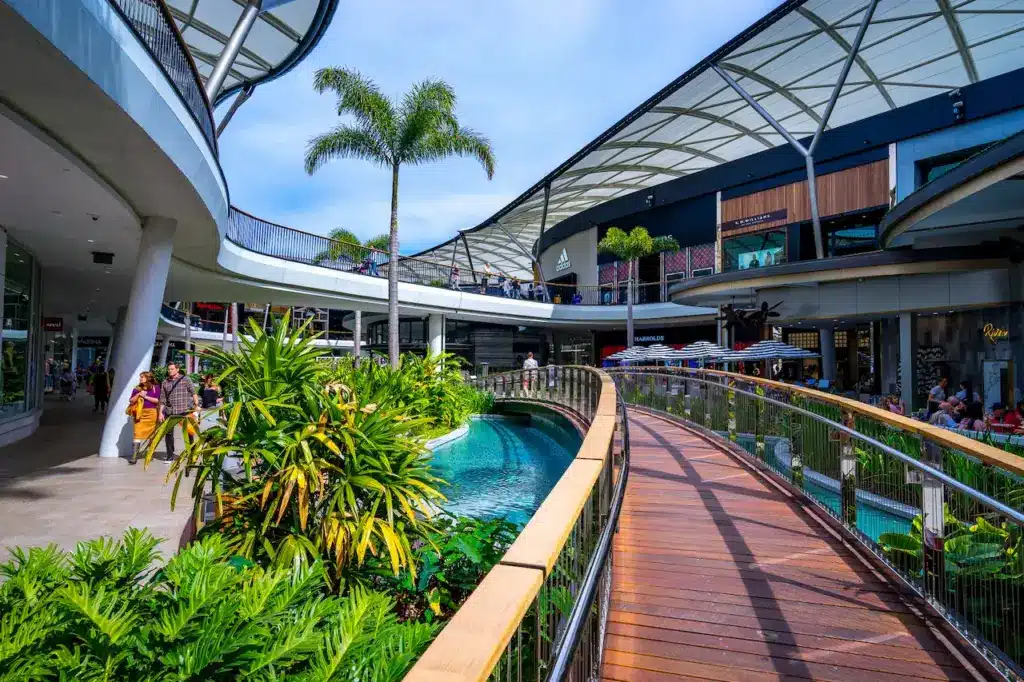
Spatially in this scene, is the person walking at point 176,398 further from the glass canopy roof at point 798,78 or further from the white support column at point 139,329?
the glass canopy roof at point 798,78

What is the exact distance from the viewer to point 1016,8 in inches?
770

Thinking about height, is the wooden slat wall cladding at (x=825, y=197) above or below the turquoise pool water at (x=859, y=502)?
above

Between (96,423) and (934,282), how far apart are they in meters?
23.0

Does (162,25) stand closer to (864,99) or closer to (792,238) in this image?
(792,238)

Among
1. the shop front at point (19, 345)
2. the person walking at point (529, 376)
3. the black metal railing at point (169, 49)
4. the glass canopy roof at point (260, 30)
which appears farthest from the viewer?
the person walking at point (529, 376)

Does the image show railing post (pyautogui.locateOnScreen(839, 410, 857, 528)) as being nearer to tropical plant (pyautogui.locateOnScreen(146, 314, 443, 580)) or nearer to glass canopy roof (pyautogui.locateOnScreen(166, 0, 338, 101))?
tropical plant (pyautogui.locateOnScreen(146, 314, 443, 580))

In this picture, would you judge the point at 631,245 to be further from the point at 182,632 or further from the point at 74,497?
the point at 182,632

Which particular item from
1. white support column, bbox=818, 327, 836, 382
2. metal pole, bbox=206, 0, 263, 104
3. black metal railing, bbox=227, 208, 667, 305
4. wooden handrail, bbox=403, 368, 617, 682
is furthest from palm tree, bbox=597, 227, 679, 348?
wooden handrail, bbox=403, 368, 617, 682

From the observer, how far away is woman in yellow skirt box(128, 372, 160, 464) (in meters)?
9.72

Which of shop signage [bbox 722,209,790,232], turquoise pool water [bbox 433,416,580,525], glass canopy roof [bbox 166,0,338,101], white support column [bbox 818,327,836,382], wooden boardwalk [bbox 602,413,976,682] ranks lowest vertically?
turquoise pool water [bbox 433,416,580,525]

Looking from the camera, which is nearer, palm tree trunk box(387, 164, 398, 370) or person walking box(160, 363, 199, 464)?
person walking box(160, 363, 199, 464)

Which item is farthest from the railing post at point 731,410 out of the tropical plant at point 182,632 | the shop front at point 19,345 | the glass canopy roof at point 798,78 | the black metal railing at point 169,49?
the glass canopy roof at point 798,78

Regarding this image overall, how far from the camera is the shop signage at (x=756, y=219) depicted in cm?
2746

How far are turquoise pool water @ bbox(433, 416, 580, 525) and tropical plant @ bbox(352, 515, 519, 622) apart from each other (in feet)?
8.85
